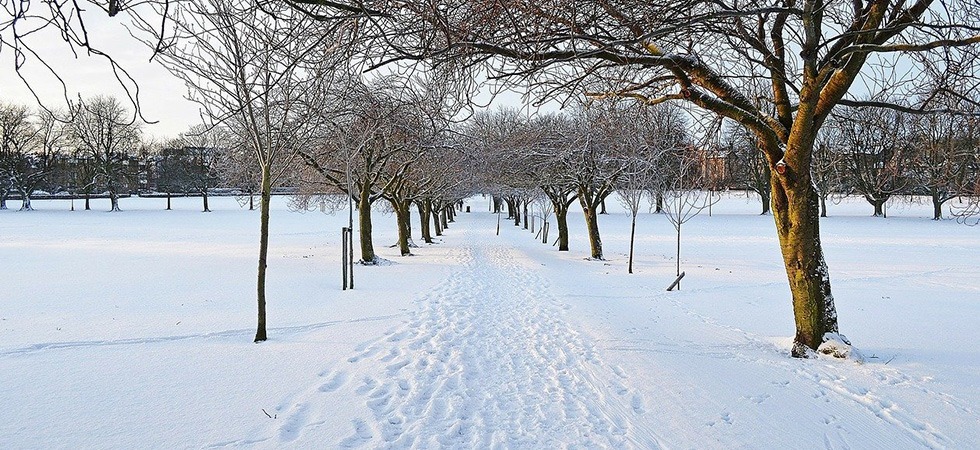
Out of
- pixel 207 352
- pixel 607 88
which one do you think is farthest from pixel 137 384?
pixel 607 88

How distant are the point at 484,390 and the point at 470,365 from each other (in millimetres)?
839

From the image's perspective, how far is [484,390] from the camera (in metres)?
4.89

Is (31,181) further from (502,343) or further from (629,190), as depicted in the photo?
(502,343)

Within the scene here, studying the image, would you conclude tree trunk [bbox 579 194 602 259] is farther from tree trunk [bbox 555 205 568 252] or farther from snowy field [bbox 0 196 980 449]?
snowy field [bbox 0 196 980 449]

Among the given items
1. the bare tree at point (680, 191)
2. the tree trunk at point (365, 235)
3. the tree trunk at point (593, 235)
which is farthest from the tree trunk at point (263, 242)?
the tree trunk at point (593, 235)

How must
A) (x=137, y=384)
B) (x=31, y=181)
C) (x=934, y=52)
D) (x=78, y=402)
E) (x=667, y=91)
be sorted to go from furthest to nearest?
(x=31, y=181), (x=667, y=91), (x=934, y=52), (x=137, y=384), (x=78, y=402)

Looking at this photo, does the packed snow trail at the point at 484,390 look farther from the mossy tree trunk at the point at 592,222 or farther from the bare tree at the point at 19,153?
the bare tree at the point at 19,153

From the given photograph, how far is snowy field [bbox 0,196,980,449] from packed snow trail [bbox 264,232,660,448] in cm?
2

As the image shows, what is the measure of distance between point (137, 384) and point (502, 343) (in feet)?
12.4

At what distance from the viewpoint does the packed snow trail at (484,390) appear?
387cm

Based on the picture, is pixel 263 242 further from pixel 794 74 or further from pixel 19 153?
pixel 19 153

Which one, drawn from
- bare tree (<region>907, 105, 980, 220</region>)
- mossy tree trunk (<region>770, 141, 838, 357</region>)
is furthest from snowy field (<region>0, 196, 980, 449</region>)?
bare tree (<region>907, 105, 980, 220</region>)

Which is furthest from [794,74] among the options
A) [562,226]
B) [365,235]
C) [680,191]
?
[562,226]

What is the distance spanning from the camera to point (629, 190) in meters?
17.5
